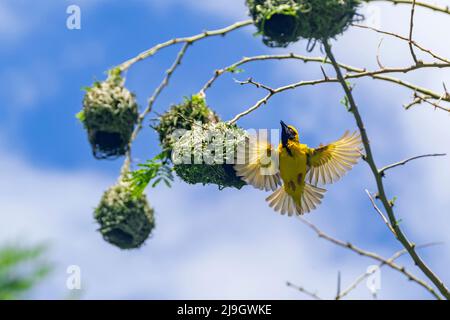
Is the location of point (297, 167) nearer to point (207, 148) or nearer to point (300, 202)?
point (300, 202)

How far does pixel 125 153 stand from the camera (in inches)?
152

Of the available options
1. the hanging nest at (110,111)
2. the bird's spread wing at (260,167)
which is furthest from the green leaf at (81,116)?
the bird's spread wing at (260,167)

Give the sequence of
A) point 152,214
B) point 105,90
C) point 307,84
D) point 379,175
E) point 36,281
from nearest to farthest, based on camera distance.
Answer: point 379,175
point 307,84
point 105,90
point 152,214
point 36,281

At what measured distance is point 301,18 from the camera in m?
3.08

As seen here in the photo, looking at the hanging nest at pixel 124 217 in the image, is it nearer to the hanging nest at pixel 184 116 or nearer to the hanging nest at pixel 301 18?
the hanging nest at pixel 184 116

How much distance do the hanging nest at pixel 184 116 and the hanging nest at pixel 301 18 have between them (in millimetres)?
715

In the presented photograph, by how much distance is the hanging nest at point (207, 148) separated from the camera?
11.7 feet

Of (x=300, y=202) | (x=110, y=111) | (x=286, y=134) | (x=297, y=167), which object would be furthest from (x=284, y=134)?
(x=110, y=111)

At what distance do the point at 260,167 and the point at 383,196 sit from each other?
0.92m

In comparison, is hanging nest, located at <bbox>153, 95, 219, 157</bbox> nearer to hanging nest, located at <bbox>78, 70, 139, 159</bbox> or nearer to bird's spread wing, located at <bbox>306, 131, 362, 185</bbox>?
hanging nest, located at <bbox>78, 70, 139, 159</bbox>
